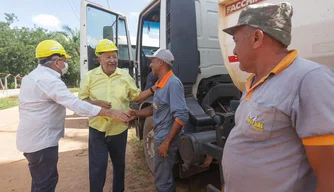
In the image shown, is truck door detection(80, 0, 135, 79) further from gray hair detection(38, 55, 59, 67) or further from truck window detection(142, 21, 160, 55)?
gray hair detection(38, 55, 59, 67)

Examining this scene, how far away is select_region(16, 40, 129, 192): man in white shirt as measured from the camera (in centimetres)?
214

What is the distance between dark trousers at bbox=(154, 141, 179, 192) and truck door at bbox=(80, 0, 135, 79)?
255 centimetres

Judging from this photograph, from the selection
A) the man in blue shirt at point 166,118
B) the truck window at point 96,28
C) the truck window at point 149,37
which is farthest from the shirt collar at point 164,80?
the truck window at point 96,28

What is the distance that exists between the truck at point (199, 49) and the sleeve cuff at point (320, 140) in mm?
876

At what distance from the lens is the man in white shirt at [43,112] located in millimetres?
2137

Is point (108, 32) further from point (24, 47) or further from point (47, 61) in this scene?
point (24, 47)

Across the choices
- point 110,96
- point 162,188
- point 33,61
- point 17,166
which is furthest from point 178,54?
point 33,61

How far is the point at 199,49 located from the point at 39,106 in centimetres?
187

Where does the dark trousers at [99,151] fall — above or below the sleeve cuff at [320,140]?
below

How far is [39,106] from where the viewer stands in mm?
2162

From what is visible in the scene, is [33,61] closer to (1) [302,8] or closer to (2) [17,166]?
(2) [17,166]

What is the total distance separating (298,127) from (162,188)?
1800 millimetres

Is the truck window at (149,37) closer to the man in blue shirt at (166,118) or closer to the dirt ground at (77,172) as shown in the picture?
the man in blue shirt at (166,118)

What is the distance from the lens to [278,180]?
3.25 ft
